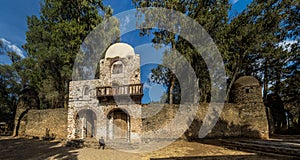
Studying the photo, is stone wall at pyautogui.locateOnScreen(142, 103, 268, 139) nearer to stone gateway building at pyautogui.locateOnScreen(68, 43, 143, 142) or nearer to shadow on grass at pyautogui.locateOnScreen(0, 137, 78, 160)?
stone gateway building at pyautogui.locateOnScreen(68, 43, 143, 142)

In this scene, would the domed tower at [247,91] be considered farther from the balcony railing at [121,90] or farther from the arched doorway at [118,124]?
the arched doorway at [118,124]

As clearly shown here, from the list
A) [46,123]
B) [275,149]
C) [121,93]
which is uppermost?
[121,93]

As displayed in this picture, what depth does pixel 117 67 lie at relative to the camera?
14594 millimetres

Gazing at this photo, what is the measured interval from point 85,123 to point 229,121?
39.4ft

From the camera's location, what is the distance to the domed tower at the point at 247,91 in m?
15.1

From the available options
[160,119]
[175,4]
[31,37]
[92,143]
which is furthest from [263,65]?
[31,37]

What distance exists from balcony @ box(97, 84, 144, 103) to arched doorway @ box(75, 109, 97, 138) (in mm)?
2379

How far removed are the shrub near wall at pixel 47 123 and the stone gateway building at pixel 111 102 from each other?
2002 mm

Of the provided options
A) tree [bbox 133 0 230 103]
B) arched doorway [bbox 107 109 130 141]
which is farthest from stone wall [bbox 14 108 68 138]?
tree [bbox 133 0 230 103]

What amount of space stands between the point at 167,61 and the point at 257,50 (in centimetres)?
956

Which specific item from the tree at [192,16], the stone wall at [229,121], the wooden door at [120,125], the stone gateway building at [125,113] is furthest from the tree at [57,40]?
the stone wall at [229,121]

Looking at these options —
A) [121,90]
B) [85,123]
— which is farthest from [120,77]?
[85,123]

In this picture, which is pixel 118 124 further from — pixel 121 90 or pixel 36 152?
pixel 36 152

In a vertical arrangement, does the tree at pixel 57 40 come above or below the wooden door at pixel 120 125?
above
